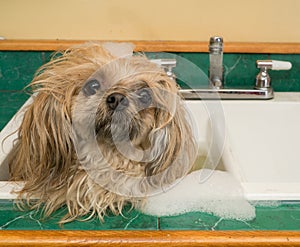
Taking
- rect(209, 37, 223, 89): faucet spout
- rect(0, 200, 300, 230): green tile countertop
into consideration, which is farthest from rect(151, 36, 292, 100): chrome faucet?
rect(0, 200, 300, 230): green tile countertop

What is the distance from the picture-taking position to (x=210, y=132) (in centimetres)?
141

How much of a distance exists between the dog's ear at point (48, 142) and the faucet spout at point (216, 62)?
634 mm

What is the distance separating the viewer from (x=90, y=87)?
0.94 metres

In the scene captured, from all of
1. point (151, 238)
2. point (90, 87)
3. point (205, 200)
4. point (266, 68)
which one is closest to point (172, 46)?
point (266, 68)

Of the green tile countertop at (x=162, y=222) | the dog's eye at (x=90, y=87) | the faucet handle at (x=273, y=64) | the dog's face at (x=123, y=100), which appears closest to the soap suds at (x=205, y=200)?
the green tile countertop at (x=162, y=222)

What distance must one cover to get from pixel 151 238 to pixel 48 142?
1.05 feet

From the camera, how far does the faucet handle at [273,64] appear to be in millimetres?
1438

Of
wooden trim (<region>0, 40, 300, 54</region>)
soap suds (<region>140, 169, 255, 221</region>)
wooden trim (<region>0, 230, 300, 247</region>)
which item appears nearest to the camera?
wooden trim (<region>0, 230, 300, 247</region>)

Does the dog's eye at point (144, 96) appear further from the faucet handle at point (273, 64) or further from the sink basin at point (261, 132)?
the faucet handle at point (273, 64)

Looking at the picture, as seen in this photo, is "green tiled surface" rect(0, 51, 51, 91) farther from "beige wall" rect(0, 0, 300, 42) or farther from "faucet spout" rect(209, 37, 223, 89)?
"faucet spout" rect(209, 37, 223, 89)

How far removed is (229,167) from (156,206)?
0.87 ft

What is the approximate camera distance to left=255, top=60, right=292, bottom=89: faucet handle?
56.7 inches

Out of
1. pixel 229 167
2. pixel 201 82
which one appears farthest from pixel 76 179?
pixel 201 82

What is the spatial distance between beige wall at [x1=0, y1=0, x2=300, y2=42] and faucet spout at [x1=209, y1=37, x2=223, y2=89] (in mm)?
197
